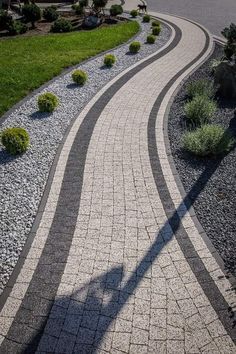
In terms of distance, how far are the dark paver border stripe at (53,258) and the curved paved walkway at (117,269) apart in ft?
0.06

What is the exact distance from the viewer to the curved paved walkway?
5.61 meters

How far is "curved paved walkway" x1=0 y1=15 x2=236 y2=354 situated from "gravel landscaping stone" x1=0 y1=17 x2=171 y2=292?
14.5 inches

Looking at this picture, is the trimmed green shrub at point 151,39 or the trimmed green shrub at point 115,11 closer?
the trimmed green shrub at point 151,39

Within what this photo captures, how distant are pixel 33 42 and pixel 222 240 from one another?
18.7 metres

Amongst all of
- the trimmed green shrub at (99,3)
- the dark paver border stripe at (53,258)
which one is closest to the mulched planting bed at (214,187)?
the dark paver border stripe at (53,258)

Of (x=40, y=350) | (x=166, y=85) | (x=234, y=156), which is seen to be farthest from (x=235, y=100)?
(x=40, y=350)

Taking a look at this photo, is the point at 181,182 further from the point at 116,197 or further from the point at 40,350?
the point at 40,350

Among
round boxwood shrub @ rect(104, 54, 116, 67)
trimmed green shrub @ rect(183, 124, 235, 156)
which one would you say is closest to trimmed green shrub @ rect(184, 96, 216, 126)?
trimmed green shrub @ rect(183, 124, 235, 156)

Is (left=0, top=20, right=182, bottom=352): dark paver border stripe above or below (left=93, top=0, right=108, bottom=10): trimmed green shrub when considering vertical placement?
below

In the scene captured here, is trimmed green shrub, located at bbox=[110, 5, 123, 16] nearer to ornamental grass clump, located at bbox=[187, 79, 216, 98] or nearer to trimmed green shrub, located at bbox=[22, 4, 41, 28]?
trimmed green shrub, located at bbox=[22, 4, 41, 28]

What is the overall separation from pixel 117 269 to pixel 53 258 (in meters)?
1.33

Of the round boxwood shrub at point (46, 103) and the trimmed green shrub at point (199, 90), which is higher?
the trimmed green shrub at point (199, 90)

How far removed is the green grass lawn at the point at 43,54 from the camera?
1490 centimetres

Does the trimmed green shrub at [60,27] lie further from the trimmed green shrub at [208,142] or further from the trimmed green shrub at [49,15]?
the trimmed green shrub at [208,142]
